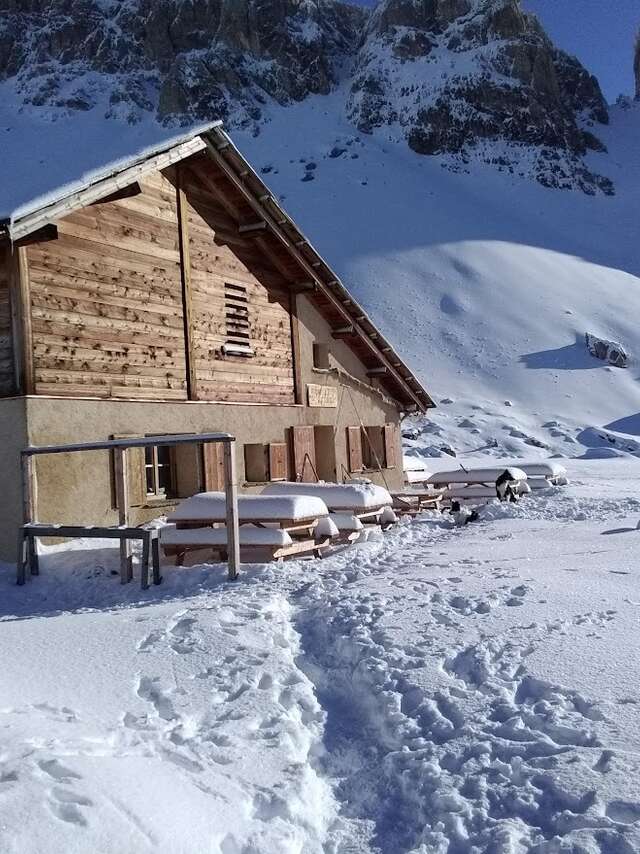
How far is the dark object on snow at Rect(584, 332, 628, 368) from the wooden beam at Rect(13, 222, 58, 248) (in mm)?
54138

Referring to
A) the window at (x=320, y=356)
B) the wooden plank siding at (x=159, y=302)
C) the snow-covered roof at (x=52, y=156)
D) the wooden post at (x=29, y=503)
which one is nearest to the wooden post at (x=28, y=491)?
the wooden post at (x=29, y=503)

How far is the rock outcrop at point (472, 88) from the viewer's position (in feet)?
299

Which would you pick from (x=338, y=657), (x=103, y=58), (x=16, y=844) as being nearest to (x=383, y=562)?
(x=338, y=657)

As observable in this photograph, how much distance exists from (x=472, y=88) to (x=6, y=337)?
95.4 metres

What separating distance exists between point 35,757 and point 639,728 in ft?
10.4

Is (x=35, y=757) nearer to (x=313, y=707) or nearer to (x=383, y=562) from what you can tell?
(x=313, y=707)

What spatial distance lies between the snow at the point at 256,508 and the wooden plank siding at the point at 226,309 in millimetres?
3671

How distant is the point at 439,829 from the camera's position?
3.72 m

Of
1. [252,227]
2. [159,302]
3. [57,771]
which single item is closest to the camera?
[57,771]

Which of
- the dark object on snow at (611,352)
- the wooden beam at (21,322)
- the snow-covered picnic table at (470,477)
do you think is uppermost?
the dark object on snow at (611,352)

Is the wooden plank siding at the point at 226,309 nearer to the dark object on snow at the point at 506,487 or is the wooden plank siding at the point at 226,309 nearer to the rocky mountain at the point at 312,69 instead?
the dark object on snow at the point at 506,487

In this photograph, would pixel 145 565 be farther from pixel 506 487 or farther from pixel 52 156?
pixel 52 156

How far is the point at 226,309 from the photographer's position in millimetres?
15008

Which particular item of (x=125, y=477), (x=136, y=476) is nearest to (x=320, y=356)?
(x=136, y=476)
